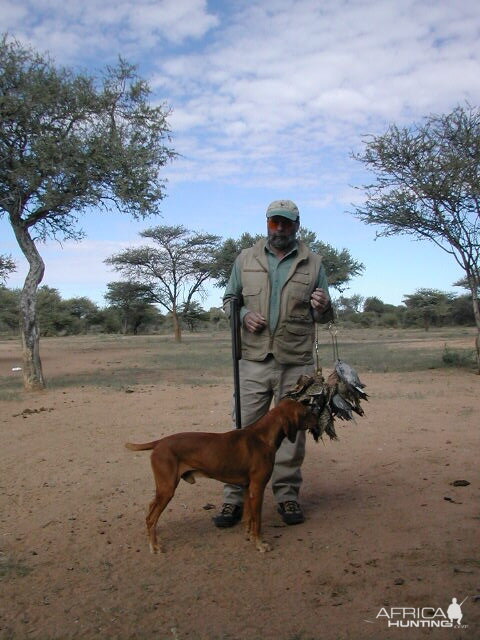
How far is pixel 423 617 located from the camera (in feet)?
9.58

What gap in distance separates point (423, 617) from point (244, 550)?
1261mm

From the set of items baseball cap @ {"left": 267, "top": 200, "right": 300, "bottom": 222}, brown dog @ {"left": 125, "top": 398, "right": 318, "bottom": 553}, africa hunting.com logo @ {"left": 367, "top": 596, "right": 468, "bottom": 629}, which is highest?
baseball cap @ {"left": 267, "top": 200, "right": 300, "bottom": 222}

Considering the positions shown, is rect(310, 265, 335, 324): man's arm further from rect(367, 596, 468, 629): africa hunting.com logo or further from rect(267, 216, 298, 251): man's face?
rect(367, 596, 468, 629): africa hunting.com logo

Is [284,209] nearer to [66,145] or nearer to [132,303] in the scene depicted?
[66,145]

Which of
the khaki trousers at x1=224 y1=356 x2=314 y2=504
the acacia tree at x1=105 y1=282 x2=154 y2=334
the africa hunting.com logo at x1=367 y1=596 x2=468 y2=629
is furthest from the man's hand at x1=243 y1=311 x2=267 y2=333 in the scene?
the acacia tree at x1=105 y1=282 x2=154 y2=334

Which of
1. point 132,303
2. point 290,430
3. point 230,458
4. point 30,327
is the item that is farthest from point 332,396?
point 132,303

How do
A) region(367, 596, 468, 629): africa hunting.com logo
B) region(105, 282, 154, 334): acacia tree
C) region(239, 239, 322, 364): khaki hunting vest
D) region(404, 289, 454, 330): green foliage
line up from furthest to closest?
1. region(404, 289, 454, 330): green foliage
2. region(105, 282, 154, 334): acacia tree
3. region(239, 239, 322, 364): khaki hunting vest
4. region(367, 596, 468, 629): africa hunting.com logo

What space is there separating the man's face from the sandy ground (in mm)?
1980

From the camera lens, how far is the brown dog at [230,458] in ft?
12.5

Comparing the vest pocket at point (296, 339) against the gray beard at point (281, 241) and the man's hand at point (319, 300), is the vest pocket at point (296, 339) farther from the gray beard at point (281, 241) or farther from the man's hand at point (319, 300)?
the gray beard at point (281, 241)

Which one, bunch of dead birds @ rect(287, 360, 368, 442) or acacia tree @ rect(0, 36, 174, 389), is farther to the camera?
acacia tree @ rect(0, 36, 174, 389)

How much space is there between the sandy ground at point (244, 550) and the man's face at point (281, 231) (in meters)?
1.98

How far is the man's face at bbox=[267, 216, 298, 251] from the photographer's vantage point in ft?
14.2

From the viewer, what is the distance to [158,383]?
13797mm
